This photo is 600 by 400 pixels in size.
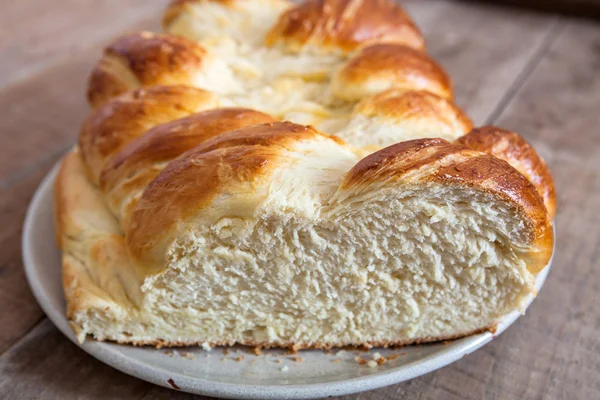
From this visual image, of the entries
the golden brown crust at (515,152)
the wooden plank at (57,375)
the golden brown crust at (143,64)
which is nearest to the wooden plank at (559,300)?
the golden brown crust at (515,152)

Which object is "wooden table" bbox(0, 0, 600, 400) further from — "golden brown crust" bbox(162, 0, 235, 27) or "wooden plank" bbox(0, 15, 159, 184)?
"golden brown crust" bbox(162, 0, 235, 27)

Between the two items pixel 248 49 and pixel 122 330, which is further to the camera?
pixel 248 49

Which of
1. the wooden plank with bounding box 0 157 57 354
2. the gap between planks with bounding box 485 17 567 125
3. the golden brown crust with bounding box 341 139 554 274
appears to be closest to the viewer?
the golden brown crust with bounding box 341 139 554 274

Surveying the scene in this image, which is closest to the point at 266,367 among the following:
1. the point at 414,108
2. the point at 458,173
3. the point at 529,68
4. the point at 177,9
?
the point at 458,173

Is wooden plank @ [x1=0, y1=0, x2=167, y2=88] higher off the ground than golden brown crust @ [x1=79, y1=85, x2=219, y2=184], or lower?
lower

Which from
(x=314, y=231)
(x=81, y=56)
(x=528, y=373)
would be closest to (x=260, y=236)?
(x=314, y=231)

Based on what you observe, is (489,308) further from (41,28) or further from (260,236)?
(41,28)

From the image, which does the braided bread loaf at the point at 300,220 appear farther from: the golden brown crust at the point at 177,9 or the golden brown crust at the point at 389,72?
the golden brown crust at the point at 177,9

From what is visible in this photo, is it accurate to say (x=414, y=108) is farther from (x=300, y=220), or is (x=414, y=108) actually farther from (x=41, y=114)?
(x=41, y=114)

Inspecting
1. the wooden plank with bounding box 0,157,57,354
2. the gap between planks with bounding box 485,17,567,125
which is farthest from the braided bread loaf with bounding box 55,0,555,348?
the gap between planks with bounding box 485,17,567,125

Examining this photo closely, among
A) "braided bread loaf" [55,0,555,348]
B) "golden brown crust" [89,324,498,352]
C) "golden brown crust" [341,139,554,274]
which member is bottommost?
"golden brown crust" [89,324,498,352]
